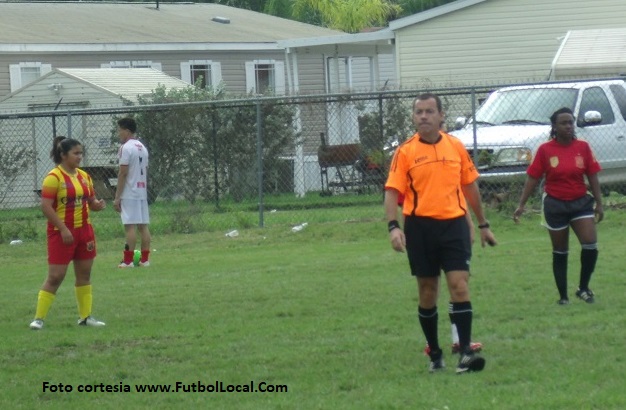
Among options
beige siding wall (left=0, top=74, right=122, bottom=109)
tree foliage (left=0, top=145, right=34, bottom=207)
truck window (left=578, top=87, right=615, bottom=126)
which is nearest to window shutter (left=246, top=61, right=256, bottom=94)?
beige siding wall (left=0, top=74, right=122, bottom=109)

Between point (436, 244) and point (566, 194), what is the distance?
300 cm

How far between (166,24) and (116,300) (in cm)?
2449

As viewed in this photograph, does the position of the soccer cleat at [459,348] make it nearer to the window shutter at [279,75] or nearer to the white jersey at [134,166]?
the white jersey at [134,166]

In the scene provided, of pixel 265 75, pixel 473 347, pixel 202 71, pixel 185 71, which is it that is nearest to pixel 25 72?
pixel 185 71

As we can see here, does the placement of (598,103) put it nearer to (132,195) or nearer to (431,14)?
(132,195)

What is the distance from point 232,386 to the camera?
7.57 m

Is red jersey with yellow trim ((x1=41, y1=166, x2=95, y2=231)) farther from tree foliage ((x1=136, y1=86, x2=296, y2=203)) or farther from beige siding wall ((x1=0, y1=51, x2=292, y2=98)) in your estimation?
beige siding wall ((x1=0, y1=51, x2=292, y2=98))

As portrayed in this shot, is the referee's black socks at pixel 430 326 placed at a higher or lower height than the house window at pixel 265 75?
lower

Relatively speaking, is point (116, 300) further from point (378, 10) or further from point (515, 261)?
point (378, 10)

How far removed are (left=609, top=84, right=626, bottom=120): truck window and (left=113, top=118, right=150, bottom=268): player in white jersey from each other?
7.76m

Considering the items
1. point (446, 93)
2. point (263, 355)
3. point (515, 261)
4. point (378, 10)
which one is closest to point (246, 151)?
point (446, 93)

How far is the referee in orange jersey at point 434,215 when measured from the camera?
7.57 metres

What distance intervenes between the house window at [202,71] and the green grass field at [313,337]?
58.5 ft

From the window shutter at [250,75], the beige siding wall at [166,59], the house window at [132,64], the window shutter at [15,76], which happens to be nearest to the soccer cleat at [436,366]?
the window shutter at [15,76]
